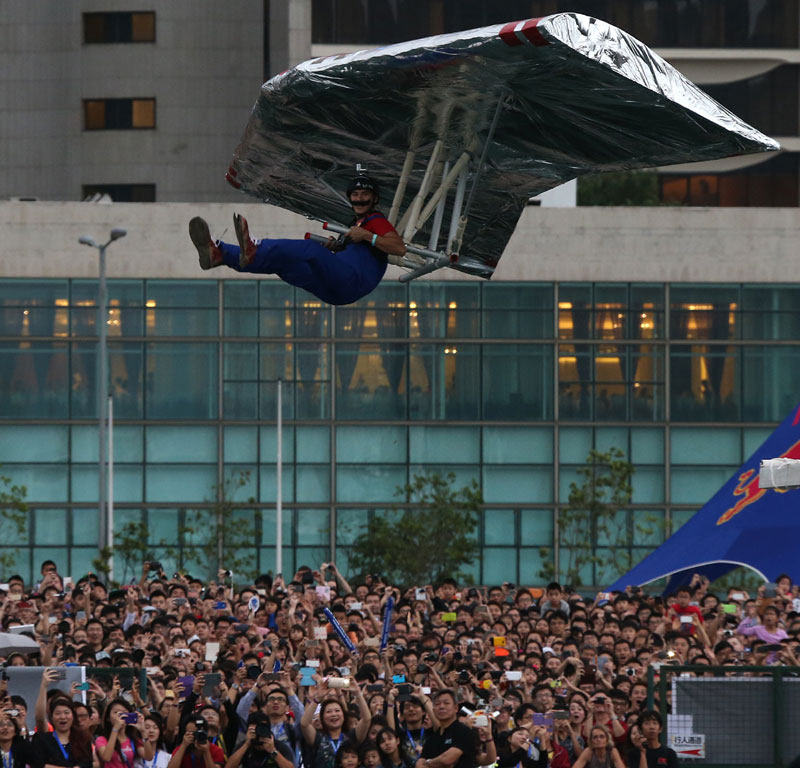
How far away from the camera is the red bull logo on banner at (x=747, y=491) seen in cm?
2858

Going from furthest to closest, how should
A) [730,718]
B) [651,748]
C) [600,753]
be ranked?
1. [730,718]
2. [600,753]
3. [651,748]

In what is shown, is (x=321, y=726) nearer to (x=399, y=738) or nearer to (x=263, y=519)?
(x=399, y=738)

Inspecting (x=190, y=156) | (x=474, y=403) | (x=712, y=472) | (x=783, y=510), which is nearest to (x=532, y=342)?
(x=474, y=403)

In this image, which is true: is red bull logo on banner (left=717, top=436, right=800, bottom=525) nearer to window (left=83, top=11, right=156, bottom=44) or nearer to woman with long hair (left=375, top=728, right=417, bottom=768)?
woman with long hair (left=375, top=728, right=417, bottom=768)

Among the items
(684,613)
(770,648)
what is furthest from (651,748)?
(684,613)

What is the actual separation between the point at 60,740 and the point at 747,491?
15961mm

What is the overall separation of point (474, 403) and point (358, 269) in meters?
39.1

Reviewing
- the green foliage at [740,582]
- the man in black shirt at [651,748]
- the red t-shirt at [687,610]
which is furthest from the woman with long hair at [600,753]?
the green foliage at [740,582]

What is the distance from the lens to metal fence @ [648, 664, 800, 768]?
54.8 feet

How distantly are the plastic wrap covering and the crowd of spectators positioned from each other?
424 centimetres

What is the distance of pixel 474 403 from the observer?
52031 mm

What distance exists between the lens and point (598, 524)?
169 ft

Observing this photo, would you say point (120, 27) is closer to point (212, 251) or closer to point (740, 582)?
point (740, 582)

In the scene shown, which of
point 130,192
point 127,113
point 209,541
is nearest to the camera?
point 209,541
